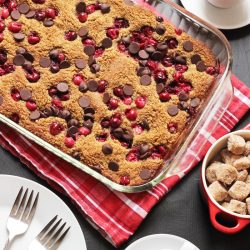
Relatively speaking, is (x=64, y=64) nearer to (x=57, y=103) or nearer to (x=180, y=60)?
(x=57, y=103)

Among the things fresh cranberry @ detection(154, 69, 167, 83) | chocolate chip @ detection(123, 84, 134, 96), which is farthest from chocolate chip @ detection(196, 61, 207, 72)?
chocolate chip @ detection(123, 84, 134, 96)

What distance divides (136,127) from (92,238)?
13.8 inches

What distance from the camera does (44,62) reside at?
2.10m

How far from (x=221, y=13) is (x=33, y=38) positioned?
1.95ft

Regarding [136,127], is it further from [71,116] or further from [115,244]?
[115,244]

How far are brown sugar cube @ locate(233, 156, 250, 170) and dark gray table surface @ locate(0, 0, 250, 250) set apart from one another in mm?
141

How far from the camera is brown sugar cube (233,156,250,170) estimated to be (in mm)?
2027

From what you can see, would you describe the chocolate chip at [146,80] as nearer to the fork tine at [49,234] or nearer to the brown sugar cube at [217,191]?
the brown sugar cube at [217,191]

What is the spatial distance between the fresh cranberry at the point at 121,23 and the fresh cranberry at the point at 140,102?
0.23 m

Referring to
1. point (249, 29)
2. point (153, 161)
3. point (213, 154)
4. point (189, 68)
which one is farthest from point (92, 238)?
point (249, 29)

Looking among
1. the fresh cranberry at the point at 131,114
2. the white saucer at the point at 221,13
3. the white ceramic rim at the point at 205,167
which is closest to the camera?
the white ceramic rim at the point at 205,167

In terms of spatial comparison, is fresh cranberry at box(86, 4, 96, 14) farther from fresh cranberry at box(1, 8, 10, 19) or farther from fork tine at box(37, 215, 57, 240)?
→ fork tine at box(37, 215, 57, 240)

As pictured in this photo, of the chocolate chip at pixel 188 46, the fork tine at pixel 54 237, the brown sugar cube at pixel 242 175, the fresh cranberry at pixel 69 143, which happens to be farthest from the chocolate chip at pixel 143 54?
the fork tine at pixel 54 237

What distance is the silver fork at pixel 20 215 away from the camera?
2035mm
